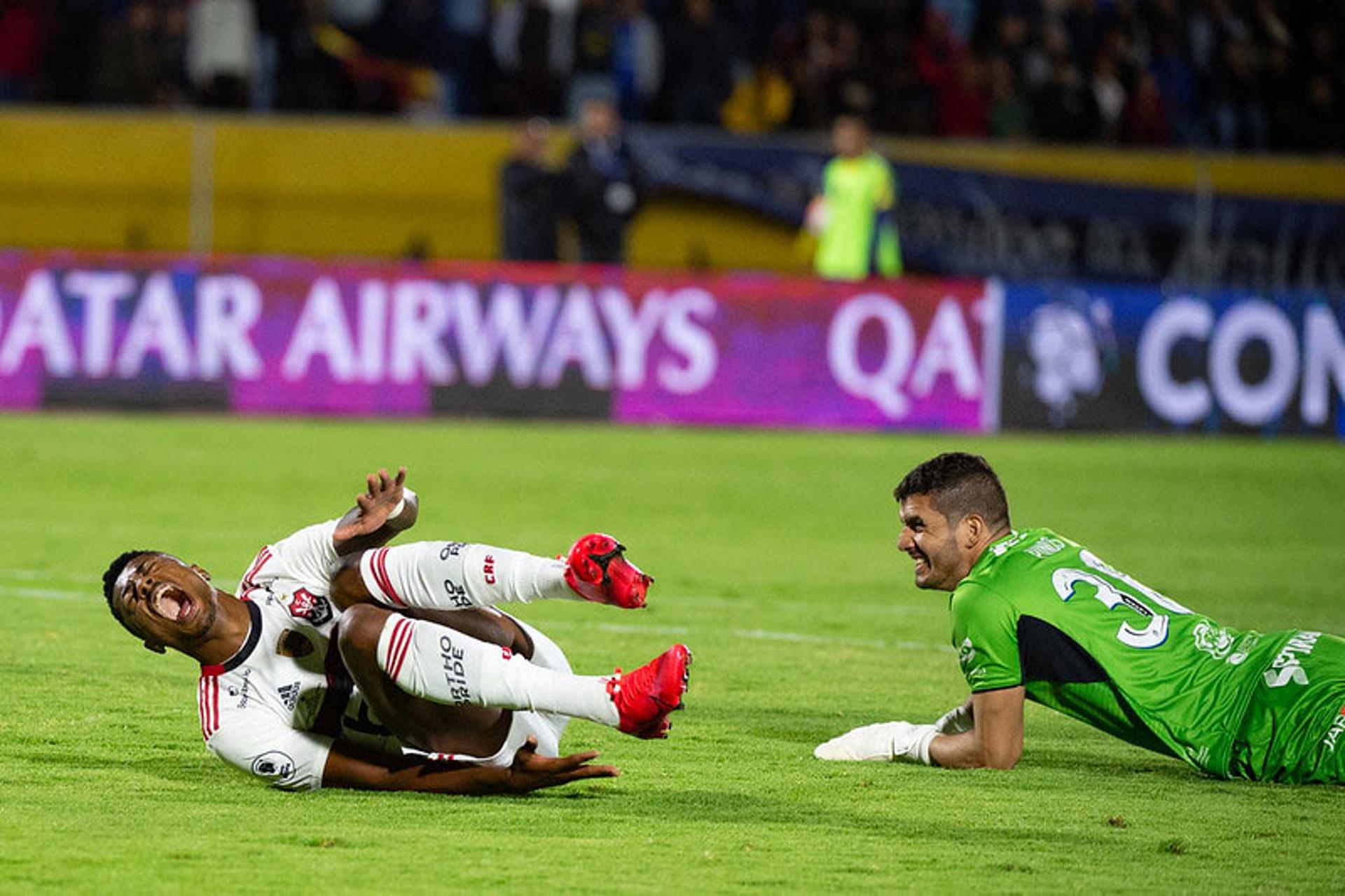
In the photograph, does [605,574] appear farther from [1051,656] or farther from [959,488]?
[1051,656]

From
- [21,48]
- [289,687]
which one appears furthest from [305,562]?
[21,48]

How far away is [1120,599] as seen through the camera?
657cm

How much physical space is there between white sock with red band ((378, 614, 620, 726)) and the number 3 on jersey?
1.54m

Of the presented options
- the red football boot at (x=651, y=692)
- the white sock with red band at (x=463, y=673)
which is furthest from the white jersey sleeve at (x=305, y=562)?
the red football boot at (x=651, y=692)

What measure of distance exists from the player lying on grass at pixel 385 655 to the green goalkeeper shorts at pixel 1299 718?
Answer: 195 cm

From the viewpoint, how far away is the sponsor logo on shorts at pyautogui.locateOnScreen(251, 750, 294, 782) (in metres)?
6.27

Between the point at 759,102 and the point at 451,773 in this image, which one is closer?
the point at 451,773

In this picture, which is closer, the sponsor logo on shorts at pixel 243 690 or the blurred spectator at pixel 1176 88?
the sponsor logo on shorts at pixel 243 690

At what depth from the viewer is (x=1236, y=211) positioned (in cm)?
2377

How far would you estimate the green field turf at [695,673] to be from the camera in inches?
223

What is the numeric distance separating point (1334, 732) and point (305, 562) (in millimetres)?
3165

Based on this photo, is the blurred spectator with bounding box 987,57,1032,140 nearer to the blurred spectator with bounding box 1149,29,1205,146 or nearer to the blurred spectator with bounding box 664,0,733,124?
the blurred spectator with bounding box 1149,29,1205,146

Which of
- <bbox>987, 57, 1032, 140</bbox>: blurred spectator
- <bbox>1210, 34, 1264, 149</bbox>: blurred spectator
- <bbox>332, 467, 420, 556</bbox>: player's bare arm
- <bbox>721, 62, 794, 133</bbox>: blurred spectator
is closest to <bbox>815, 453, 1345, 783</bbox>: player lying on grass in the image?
<bbox>332, 467, 420, 556</bbox>: player's bare arm

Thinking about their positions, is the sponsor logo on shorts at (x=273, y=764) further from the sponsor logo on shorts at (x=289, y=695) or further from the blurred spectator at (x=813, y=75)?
the blurred spectator at (x=813, y=75)
